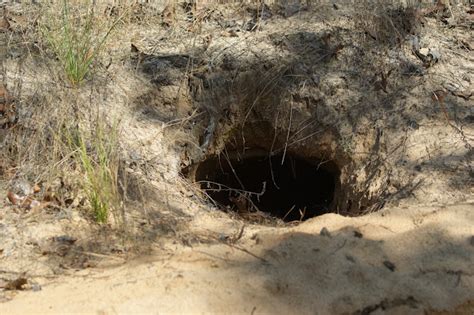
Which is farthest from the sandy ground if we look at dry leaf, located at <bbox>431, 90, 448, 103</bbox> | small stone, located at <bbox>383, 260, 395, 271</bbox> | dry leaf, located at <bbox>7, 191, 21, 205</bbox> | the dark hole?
the dark hole

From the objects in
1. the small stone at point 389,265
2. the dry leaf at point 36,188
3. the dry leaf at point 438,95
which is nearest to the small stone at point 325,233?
the small stone at point 389,265

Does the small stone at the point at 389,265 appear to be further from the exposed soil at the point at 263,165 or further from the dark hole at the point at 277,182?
the dark hole at the point at 277,182

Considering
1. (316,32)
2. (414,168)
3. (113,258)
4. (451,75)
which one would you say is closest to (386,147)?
(414,168)

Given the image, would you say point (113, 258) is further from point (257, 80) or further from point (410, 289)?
point (257, 80)

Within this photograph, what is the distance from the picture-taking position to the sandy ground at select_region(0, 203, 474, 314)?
281cm

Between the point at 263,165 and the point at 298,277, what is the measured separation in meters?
2.74

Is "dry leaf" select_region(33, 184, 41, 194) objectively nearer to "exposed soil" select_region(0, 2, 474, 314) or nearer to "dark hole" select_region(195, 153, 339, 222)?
"exposed soil" select_region(0, 2, 474, 314)

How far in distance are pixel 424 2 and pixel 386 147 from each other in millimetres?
1684

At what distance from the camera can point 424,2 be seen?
547 cm

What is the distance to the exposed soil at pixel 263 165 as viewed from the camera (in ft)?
9.70

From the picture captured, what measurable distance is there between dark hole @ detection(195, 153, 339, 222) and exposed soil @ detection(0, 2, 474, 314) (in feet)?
0.07

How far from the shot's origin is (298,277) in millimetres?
2984

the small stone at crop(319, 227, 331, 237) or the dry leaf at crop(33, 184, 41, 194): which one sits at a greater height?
the dry leaf at crop(33, 184, 41, 194)

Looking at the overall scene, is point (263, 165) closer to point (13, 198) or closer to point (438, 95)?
point (438, 95)
